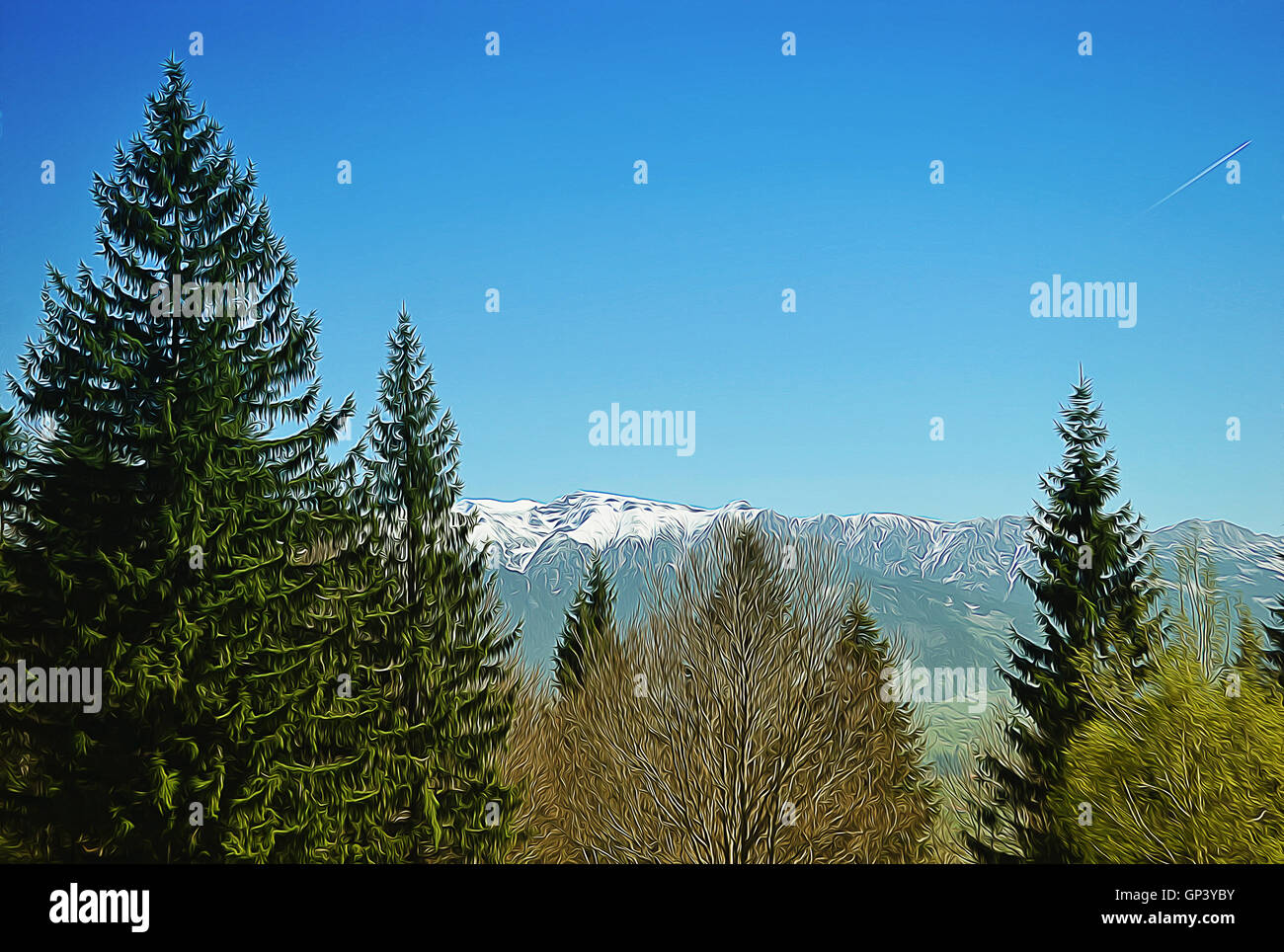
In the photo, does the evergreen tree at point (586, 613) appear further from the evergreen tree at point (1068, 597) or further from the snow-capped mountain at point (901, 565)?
the snow-capped mountain at point (901, 565)

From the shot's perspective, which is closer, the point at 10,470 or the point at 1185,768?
the point at 1185,768

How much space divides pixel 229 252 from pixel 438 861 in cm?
965

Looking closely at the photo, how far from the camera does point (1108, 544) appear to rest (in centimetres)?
1570

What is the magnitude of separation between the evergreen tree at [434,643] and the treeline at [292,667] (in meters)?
0.76

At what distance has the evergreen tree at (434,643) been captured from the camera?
1505 centimetres

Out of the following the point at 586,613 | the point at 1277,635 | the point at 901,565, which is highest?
the point at 1277,635

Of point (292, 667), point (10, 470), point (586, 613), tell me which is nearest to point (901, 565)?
point (586, 613)

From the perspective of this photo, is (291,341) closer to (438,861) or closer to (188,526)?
(188,526)

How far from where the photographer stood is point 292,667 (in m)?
12.6

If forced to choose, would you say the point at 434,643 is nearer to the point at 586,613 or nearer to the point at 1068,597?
the point at 586,613

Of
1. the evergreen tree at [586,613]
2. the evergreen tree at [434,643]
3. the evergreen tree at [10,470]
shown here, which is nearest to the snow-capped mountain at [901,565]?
the evergreen tree at [586,613]

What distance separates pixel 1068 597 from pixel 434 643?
34.6ft

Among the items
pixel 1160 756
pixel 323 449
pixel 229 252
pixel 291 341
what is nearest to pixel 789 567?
pixel 1160 756

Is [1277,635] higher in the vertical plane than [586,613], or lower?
higher
